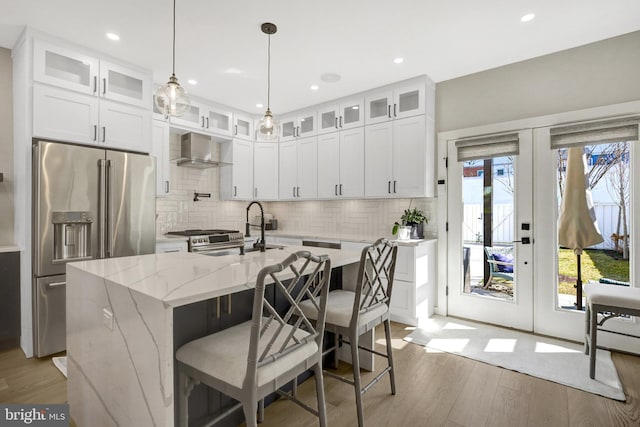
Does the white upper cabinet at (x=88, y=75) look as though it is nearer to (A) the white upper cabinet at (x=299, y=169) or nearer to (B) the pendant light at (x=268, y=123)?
(B) the pendant light at (x=268, y=123)

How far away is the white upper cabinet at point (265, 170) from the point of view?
17.0ft

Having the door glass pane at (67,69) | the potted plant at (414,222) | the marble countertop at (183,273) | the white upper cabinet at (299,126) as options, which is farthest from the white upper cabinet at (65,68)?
the potted plant at (414,222)

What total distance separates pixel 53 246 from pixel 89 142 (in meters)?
1.03

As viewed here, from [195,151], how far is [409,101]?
2.79m

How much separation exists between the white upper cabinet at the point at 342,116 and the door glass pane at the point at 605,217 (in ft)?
7.51

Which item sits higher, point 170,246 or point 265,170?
point 265,170

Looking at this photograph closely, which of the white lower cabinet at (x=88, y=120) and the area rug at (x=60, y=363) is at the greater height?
the white lower cabinet at (x=88, y=120)

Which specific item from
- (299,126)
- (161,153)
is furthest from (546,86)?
(161,153)

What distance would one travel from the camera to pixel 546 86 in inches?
129

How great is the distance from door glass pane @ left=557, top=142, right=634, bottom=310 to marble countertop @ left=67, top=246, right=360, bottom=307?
2.45m

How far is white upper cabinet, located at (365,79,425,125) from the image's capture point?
3.76 meters

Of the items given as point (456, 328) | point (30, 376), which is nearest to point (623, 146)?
point (456, 328)

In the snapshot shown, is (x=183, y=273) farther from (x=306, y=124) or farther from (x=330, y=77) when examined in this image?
(x=306, y=124)

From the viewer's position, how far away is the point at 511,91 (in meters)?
3.47
